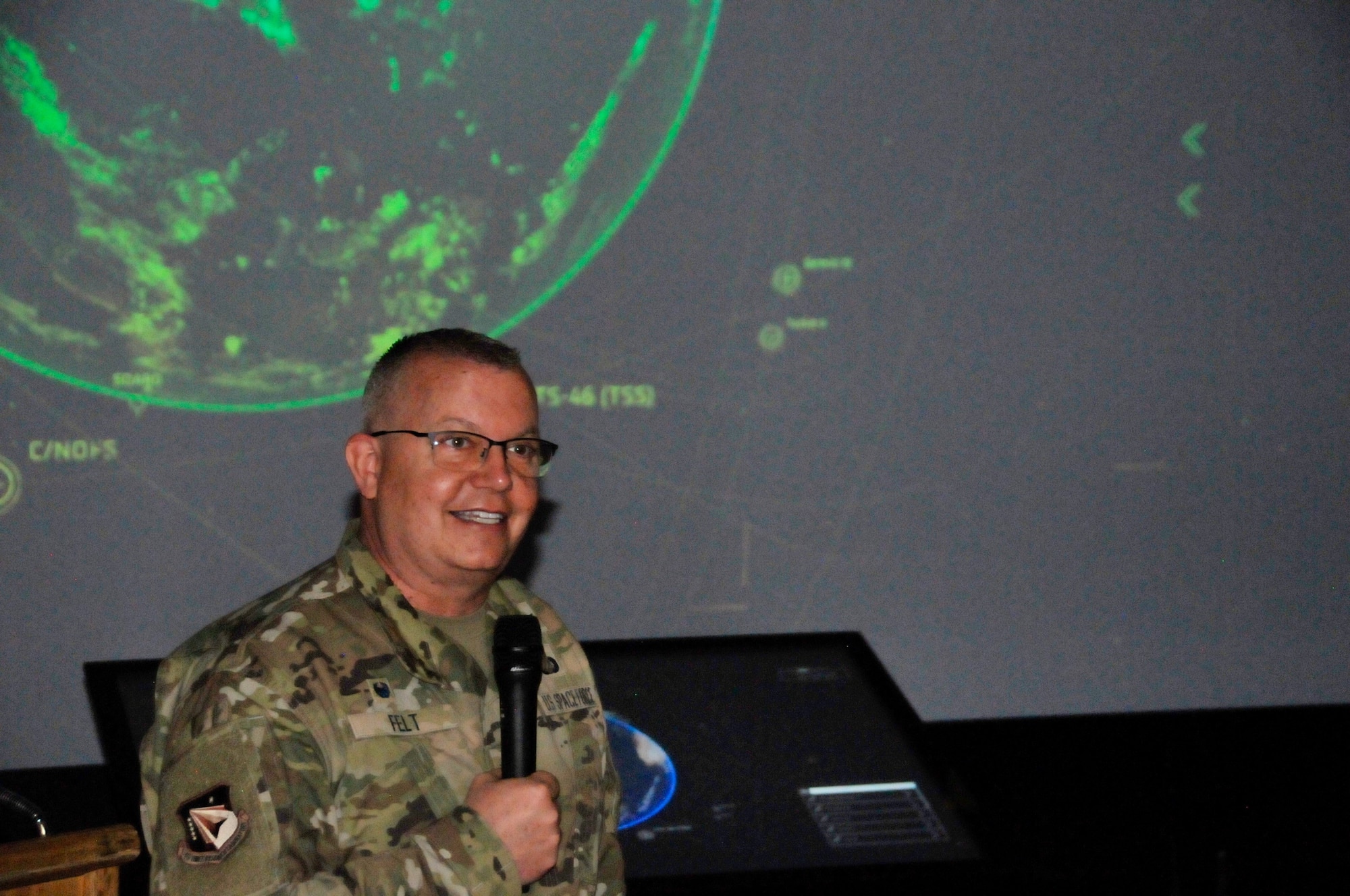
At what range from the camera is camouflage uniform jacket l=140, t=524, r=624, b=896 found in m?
1.53

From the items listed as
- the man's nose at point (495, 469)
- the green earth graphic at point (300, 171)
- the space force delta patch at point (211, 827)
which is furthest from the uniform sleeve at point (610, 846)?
the green earth graphic at point (300, 171)

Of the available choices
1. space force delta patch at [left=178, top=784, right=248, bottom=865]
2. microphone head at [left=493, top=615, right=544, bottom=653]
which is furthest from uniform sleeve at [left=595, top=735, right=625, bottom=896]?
space force delta patch at [left=178, top=784, right=248, bottom=865]

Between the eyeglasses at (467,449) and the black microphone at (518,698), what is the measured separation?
9.3 inches

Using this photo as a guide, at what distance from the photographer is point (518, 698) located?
1633mm

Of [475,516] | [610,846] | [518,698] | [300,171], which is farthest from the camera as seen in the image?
[300,171]

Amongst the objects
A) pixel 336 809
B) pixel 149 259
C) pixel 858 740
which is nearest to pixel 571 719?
pixel 336 809

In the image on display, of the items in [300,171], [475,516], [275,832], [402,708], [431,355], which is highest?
[300,171]

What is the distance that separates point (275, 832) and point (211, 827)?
0.07m

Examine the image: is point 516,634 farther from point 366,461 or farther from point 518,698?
point 366,461

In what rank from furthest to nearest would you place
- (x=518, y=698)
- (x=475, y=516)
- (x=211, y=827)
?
1. (x=475, y=516)
2. (x=518, y=698)
3. (x=211, y=827)

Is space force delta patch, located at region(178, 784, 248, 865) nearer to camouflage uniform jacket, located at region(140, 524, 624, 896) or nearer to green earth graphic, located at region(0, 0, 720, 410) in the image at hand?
camouflage uniform jacket, located at region(140, 524, 624, 896)

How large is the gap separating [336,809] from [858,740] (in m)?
1.38

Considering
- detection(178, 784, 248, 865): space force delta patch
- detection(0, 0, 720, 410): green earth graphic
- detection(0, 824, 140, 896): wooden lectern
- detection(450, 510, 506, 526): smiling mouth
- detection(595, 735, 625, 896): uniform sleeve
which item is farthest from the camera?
detection(0, 0, 720, 410): green earth graphic

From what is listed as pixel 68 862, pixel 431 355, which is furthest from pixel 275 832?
pixel 431 355
